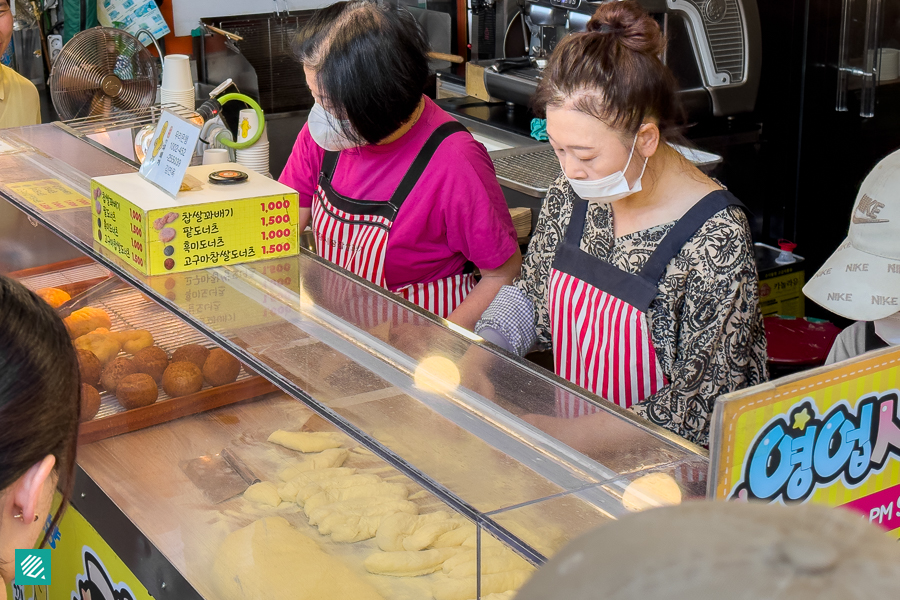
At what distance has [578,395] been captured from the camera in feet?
4.41

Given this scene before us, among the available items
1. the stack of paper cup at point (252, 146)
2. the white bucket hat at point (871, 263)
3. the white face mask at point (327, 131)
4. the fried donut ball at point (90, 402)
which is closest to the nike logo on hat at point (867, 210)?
the white bucket hat at point (871, 263)

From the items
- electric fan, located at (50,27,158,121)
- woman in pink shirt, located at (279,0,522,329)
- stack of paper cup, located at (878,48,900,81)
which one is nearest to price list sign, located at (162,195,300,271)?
woman in pink shirt, located at (279,0,522,329)

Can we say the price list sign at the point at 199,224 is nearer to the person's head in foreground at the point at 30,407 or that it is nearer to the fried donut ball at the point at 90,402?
the fried donut ball at the point at 90,402

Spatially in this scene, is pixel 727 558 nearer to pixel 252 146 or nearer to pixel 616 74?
pixel 616 74

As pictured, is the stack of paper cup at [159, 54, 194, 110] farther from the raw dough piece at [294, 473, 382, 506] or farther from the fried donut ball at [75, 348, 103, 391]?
the raw dough piece at [294, 473, 382, 506]

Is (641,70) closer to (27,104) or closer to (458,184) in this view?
(458,184)

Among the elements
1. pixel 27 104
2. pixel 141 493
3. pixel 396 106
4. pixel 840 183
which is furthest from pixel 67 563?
pixel 840 183

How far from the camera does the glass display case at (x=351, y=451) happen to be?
1144 millimetres

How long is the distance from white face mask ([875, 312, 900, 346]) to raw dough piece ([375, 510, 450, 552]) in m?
0.84

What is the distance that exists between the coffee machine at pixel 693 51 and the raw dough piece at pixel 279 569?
2217mm

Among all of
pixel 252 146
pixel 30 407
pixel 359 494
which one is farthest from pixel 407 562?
pixel 252 146

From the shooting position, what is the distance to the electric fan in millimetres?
3418

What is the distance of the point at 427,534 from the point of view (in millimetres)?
1438

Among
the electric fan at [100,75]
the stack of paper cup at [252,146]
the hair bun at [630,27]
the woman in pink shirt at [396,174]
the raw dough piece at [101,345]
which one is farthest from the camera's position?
Answer: the electric fan at [100,75]
